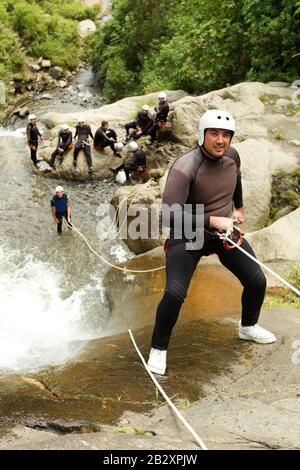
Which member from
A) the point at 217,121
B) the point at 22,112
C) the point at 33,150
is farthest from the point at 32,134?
the point at 217,121

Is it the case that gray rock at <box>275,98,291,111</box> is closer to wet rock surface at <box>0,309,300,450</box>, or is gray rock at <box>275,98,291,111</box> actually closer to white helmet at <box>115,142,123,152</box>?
white helmet at <box>115,142,123,152</box>

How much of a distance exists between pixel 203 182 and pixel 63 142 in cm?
1063

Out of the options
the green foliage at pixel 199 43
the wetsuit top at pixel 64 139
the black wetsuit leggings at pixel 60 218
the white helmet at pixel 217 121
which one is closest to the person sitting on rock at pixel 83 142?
the wetsuit top at pixel 64 139

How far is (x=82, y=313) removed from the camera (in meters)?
7.99

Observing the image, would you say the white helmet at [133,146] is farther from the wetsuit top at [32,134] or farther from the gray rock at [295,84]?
the gray rock at [295,84]

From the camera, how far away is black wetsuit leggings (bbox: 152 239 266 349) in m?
3.82

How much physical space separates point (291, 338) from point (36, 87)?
2270cm

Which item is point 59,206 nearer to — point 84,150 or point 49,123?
point 84,150

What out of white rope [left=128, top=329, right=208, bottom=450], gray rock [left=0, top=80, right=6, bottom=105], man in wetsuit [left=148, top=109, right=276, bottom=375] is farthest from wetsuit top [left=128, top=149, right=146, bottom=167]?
gray rock [left=0, top=80, right=6, bottom=105]

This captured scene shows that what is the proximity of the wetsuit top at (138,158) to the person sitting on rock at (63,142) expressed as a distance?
82.4 inches

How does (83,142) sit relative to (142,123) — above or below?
below

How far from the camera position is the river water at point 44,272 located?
6.64 m

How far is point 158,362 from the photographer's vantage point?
409cm

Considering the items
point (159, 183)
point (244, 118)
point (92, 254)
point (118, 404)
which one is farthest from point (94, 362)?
point (244, 118)
